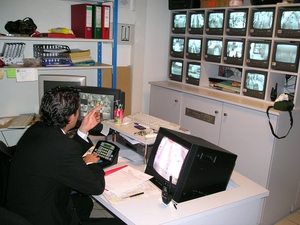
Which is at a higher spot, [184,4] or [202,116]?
[184,4]

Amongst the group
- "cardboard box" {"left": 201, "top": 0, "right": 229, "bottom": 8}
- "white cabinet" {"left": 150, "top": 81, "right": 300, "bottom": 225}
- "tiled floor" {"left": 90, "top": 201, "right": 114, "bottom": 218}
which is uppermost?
"cardboard box" {"left": 201, "top": 0, "right": 229, "bottom": 8}

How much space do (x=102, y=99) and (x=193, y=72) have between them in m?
1.51

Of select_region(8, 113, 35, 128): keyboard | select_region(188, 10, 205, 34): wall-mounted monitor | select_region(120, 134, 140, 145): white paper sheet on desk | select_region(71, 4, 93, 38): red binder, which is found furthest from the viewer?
select_region(188, 10, 205, 34): wall-mounted monitor

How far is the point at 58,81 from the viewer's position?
2828mm

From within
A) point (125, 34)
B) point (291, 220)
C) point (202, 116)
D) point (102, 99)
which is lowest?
point (291, 220)

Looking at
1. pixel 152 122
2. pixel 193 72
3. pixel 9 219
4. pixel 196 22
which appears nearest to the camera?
pixel 9 219

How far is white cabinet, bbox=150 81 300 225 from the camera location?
2709 mm

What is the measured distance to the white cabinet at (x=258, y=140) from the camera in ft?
8.89

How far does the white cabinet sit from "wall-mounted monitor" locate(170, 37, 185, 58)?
654 millimetres

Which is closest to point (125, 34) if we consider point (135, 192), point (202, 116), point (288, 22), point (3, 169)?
point (202, 116)

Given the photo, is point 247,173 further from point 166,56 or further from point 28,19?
point 28,19

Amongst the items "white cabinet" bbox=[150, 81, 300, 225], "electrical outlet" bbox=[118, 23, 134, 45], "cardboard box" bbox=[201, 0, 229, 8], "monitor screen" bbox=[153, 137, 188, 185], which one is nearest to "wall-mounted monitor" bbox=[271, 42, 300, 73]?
"white cabinet" bbox=[150, 81, 300, 225]

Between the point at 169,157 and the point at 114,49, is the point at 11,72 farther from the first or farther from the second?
the point at 169,157

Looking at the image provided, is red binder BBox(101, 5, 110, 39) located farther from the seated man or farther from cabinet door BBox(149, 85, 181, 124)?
the seated man
